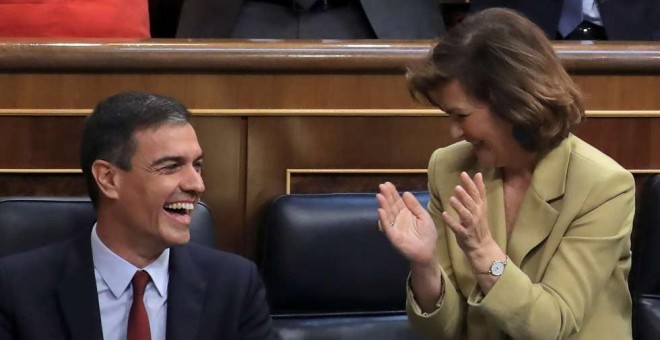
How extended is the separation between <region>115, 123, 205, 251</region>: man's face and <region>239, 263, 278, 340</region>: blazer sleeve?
0.12 m

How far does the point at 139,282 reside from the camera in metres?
1.35

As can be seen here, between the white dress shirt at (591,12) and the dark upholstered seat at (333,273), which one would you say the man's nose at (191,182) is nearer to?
the dark upholstered seat at (333,273)

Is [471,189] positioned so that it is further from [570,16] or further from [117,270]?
[570,16]

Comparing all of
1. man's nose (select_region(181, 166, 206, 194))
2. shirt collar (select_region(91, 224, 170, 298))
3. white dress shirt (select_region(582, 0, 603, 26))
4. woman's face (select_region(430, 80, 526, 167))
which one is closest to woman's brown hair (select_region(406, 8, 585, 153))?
woman's face (select_region(430, 80, 526, 167))

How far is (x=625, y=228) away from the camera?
4.44 feet

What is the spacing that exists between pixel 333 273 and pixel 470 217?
398 millimetres

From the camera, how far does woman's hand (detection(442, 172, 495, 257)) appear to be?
1238mm

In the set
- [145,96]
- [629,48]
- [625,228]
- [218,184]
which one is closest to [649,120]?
[629,48]

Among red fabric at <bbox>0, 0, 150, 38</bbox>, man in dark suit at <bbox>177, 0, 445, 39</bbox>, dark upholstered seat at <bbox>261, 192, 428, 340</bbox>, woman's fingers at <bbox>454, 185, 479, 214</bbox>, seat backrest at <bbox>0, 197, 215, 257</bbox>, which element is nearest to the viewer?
woman's fingers at <bbox>454, 185, 479, 214</bbox>

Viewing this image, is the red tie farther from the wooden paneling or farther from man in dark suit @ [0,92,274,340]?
the wooden paneling

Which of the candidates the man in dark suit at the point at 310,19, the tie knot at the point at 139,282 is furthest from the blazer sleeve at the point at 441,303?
the man in dark suit at the point at 310,19

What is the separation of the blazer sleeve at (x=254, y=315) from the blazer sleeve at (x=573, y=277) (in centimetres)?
28

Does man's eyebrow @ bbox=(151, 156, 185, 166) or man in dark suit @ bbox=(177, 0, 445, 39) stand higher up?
man in dark suit @ bbox=(177, 0, 445, 39)

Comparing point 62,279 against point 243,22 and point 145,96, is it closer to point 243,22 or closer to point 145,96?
point 145,96
